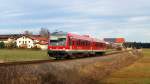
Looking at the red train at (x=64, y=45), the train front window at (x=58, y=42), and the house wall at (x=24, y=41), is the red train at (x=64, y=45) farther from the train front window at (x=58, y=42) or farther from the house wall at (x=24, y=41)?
the house wall at (x=24, y=41)

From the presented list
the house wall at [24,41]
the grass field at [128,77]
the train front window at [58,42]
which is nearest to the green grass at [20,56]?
the train front window at [58,42]

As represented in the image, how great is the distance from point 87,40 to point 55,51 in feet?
37.2

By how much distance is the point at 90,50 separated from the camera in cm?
5331

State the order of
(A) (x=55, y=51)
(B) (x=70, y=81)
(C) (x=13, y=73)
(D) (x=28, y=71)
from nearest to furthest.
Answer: (C) (x=13, y=73)
(D) (x=28, y=71)
(B) (x=70, y=81)
(A) (x=55, y=51)

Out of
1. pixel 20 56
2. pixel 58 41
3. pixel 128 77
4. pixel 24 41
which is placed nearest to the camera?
pixel 128 77

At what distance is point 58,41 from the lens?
4178 cm

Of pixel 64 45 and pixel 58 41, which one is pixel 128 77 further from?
pixel 58 41

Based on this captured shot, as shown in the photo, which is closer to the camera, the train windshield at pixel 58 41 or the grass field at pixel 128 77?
the grass field at pixel 128 77

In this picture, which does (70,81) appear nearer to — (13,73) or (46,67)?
(46,67)

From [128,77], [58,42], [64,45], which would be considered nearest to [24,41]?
[58,42]

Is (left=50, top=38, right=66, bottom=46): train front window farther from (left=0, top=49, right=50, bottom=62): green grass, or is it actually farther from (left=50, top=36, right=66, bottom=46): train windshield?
(left=0, top=49, right=50, bottom=62): green grass

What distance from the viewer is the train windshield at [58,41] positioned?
136 feet

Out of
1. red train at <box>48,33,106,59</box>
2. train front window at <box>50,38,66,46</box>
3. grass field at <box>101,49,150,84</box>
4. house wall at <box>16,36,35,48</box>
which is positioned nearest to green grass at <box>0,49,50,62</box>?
train front window at <box>50,38,66,46</box>

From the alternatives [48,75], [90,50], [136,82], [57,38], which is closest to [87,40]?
[90,50]
